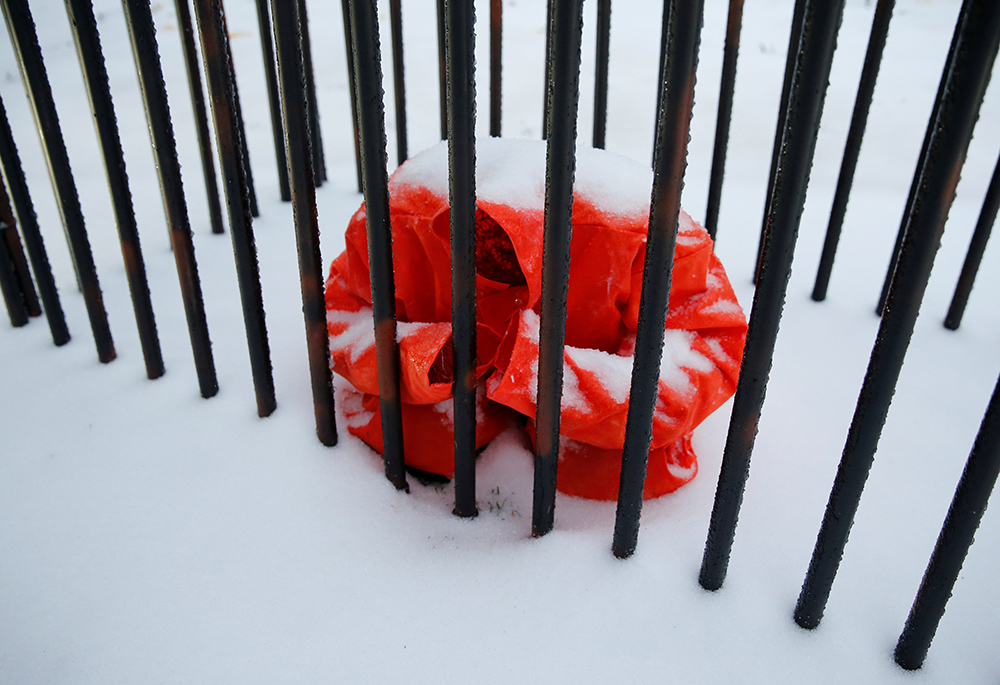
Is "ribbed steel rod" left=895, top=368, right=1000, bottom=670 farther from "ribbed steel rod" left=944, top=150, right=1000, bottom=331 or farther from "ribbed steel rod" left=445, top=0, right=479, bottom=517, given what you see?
"ribbed steel rod" left=944, top=150, right=1000, bottom=331

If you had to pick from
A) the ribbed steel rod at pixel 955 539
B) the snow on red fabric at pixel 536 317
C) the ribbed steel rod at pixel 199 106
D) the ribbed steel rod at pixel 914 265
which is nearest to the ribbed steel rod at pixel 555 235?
the snow on red fabric at pixel 536 317

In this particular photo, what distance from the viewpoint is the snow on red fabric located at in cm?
100

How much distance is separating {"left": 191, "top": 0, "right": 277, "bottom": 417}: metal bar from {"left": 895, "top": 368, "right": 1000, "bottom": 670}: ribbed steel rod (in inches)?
40.8

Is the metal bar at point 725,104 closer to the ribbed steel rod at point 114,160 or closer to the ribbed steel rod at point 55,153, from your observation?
the ribbed steel rod at point 114,160

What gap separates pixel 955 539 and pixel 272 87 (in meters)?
1.90

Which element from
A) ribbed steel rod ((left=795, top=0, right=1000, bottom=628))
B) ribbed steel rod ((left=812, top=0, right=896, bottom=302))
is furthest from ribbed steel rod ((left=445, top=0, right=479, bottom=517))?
ribbed steel rod ((left=812, top=0, right=896, bottom=302))

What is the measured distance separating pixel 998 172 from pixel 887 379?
95 centimetres

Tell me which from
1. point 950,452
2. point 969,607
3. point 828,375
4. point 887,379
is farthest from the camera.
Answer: point 828,375

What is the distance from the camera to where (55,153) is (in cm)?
129

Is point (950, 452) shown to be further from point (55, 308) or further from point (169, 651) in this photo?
point (55, 308)

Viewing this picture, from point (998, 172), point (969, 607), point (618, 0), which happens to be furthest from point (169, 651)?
point (618, 0)

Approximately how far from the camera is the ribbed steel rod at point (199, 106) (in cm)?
167

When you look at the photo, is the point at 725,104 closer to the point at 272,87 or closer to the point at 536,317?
the point at 536,317

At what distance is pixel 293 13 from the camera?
2.85 feet
